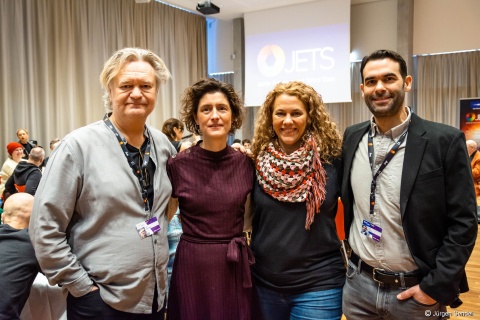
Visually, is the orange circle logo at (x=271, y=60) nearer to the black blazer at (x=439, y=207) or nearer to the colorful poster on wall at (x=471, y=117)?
the colorful poster on wall at (x=471, y=117)

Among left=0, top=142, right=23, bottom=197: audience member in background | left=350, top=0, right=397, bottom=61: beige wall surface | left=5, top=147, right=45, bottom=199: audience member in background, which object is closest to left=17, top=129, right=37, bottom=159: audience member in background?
left=0, top=142, right=23, bottom=197: audience member in background

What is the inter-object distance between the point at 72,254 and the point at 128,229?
0.22 m

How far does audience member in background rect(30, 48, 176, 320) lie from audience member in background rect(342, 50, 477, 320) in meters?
0.87

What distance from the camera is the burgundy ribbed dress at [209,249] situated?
181 cm

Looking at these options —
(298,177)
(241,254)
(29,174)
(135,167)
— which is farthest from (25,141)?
(298,177)

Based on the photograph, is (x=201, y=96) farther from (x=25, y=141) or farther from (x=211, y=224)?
Answer: (x=25, y=141)

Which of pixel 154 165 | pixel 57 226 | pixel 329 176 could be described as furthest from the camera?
pixel 329 176

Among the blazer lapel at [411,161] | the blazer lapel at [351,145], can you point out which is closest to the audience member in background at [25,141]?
the blazer lapel at [351,145]

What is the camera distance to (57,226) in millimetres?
1463

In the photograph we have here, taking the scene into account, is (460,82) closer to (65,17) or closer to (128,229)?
(65,17)

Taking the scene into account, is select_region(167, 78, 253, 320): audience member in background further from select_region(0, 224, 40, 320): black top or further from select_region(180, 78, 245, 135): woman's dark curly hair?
select_region(0, 224, 40, 320): black top

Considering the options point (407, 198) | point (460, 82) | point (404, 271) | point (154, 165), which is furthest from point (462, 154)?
point (460, 82)

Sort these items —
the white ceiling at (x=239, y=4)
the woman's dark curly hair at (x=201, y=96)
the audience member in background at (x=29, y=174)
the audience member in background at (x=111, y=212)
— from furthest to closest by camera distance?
the white ceiling at (x=239, y=4)
the audience member in background at (x=29, y=174)
the woman's dark curly hair at (x=201, y=96)
the audience member in background at (x=111, y=212)

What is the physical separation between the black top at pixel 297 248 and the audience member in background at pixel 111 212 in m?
0.47
